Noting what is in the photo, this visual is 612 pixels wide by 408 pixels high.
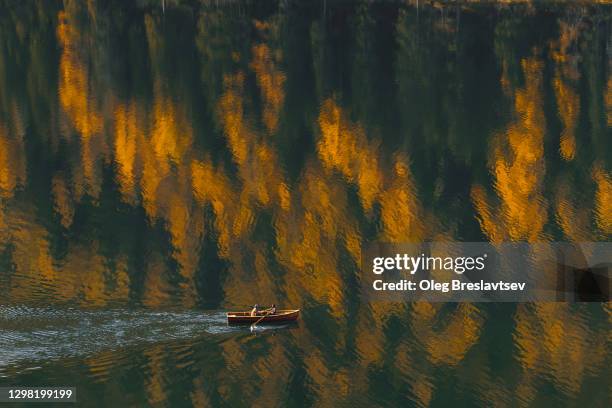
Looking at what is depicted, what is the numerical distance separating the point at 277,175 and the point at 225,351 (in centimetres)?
3700

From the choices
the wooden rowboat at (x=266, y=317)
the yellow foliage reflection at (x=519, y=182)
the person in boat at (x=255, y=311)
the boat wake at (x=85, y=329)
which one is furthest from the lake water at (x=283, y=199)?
the person in boat at (x=255, y=311)

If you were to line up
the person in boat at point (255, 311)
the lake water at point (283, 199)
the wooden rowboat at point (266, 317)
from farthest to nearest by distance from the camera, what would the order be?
the person in boat at point (255, 311)
the wooden rowboat at point (266, 317)
the lake water at point (283, 199)

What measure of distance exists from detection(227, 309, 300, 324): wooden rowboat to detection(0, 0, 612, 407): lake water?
0.64 metres

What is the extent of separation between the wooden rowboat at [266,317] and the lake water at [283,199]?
0.64 metres

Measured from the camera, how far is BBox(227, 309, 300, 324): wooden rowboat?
63312mm

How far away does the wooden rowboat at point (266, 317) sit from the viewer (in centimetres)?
6331

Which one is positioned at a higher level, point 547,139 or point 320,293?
point 547,139

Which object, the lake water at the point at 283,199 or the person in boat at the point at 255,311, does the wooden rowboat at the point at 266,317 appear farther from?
the lake water at the point at 283,199

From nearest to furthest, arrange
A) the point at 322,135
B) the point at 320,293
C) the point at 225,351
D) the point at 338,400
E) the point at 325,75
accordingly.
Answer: the point at 338,400 < the point at 225,351 < the point at 320,293 < the point at 322,135 < the point at 325,75

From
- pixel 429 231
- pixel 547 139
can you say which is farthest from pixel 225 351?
pixel 547 139

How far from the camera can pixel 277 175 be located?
316ft

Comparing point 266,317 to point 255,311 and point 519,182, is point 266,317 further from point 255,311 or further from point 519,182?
point 519,182

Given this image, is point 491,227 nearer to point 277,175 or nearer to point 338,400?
point 277,175

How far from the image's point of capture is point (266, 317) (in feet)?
210
